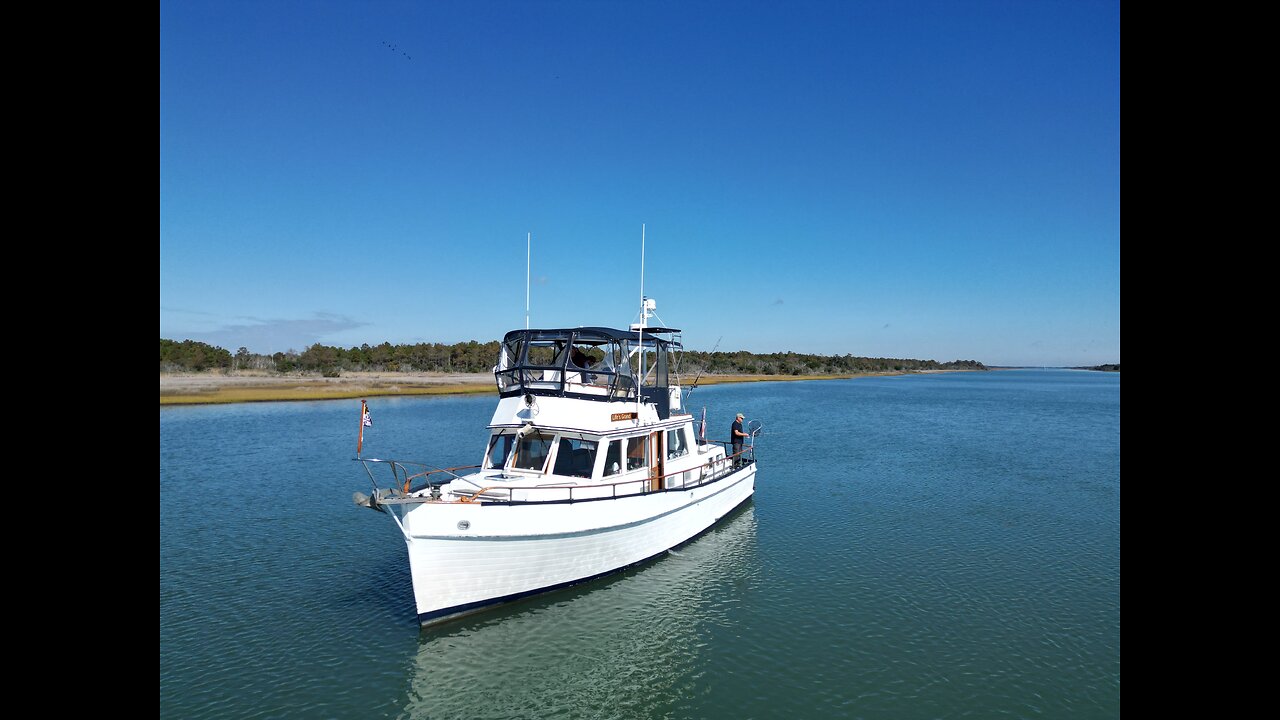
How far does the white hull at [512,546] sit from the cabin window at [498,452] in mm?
3793

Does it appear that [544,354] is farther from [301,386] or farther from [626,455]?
[301,386]

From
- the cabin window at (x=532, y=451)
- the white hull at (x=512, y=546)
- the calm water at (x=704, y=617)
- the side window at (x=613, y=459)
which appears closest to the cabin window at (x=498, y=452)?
the cabin window at (x=532, y=451)

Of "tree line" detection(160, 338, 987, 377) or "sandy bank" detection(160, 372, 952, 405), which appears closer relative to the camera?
"sandy bank" detection(160, 372, 952, 405)

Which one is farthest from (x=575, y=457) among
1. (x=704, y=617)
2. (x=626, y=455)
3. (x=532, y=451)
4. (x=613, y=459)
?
(x=704, y=617)

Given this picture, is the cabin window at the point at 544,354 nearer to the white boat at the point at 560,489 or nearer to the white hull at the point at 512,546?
the white boat at the point at 560,489

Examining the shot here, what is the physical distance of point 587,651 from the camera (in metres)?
14.8

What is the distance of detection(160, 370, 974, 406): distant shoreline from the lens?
7562cm

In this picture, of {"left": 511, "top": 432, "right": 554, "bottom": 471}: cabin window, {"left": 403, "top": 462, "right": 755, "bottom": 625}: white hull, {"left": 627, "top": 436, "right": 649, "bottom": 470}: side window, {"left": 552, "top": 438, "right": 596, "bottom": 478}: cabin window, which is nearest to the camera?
{"left": 403, "top": 462, "right": 755, "bottom": 625}: white hull

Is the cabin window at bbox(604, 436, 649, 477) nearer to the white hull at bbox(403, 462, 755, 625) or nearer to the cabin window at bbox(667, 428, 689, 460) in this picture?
the white hull at bbox(403, 462, 755, 625)

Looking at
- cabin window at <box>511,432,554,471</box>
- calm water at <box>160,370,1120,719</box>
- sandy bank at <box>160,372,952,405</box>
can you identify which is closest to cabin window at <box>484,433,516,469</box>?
cabin window at <box>511,432,554,471</box>

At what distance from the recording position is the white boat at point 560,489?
15.2 m

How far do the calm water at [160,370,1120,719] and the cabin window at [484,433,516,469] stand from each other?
4.39 metres
